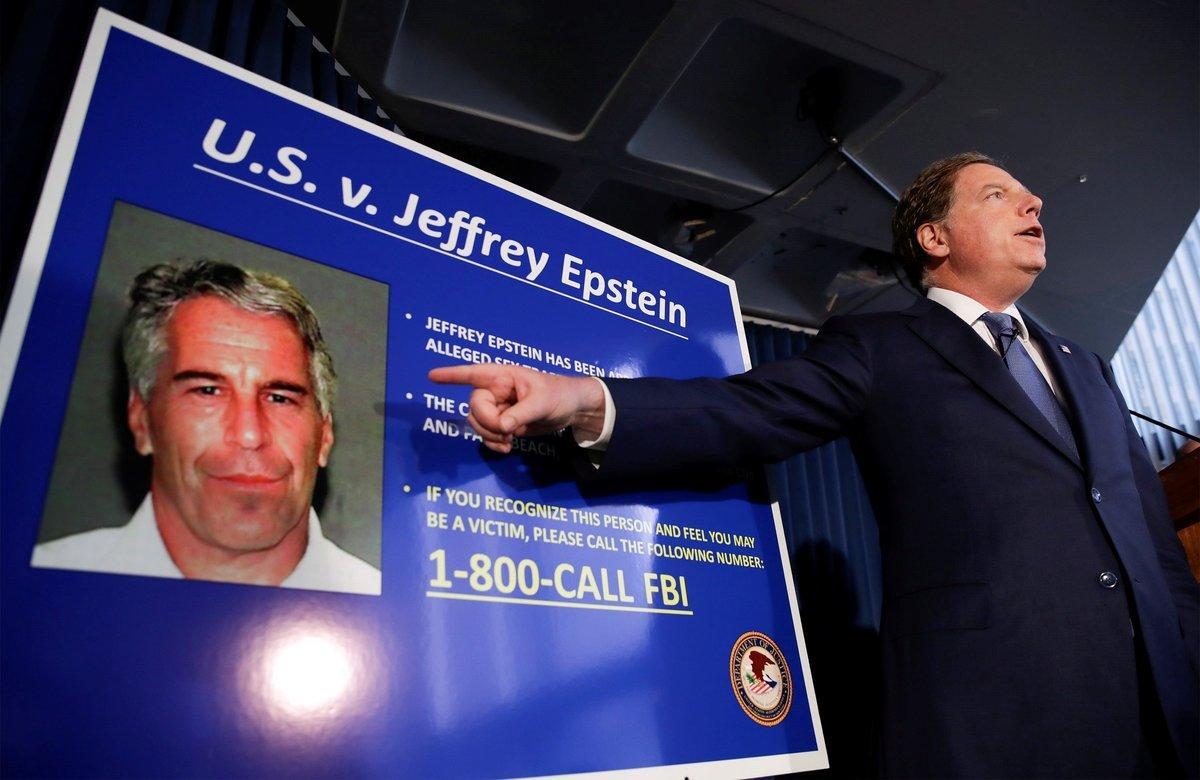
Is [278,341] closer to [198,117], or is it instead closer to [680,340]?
[198,117]

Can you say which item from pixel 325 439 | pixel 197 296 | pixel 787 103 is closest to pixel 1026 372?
pixel 325 439

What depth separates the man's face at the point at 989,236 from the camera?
139 cm

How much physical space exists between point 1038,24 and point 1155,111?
637 millimetres

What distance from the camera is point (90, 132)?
0.80m

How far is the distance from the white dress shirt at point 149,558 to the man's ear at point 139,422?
0.05 m

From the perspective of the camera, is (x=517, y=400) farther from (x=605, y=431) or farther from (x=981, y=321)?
(x=981, y=321)

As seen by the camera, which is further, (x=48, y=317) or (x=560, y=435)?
(x=560, y=435)

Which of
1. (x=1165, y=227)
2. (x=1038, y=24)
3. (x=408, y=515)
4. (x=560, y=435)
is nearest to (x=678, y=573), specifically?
(x=560, y=435)

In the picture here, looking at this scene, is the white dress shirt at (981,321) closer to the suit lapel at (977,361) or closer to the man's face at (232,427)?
the suit lapel at (977,361)

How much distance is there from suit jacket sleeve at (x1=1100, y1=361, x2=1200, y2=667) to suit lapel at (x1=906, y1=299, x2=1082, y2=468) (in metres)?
0.26

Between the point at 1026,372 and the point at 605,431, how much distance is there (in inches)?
28.0

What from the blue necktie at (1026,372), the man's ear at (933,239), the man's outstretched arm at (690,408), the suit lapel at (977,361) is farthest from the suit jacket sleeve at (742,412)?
the man's ear at (933,239)

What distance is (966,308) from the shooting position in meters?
1.34

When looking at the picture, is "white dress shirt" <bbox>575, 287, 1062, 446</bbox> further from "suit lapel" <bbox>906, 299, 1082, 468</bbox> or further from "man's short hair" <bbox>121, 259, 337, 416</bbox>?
"man's short hair" <bbox>121, 259, 337, 416</bbox>
